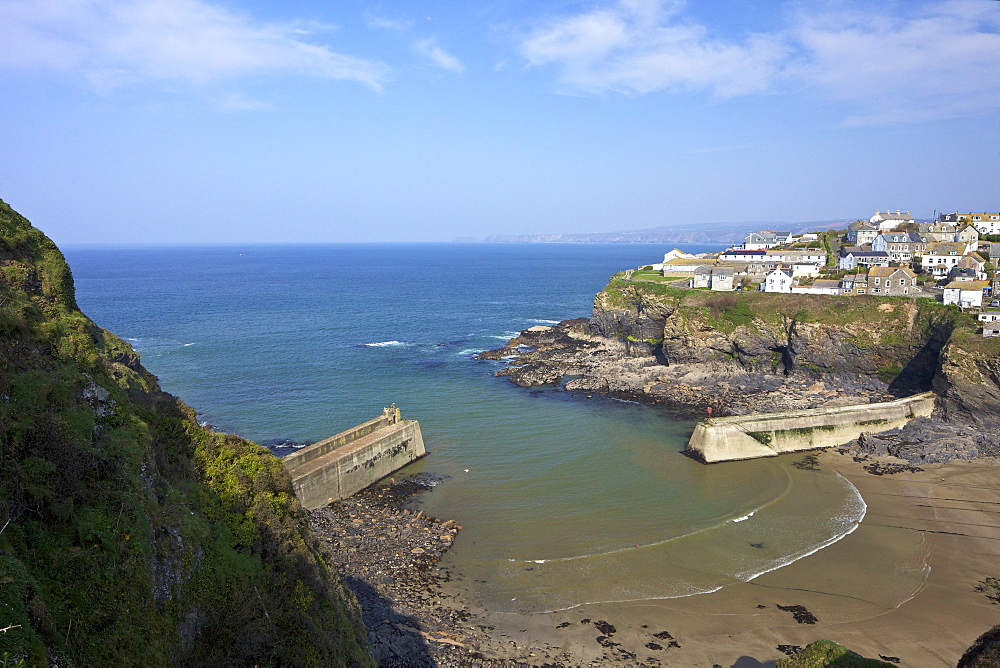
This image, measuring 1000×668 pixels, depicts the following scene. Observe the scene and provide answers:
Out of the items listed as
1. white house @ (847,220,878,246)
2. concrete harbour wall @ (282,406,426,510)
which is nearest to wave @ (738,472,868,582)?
concrete harbour wall @ (282,406,426,510)

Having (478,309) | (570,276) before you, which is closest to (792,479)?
(478,309)

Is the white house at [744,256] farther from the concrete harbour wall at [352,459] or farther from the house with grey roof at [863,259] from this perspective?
the concrete harbour wall at [352,459]

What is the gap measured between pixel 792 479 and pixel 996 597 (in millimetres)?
11490

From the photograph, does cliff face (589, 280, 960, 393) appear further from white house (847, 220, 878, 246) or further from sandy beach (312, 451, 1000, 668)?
white house (847, 220, 878, 246)

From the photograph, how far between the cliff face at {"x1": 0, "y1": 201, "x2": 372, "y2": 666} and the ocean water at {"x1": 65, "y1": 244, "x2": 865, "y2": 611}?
41.3ft

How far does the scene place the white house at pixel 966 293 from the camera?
49.0m

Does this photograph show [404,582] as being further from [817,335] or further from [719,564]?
[817,335]

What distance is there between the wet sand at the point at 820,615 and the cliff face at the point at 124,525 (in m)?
9.40

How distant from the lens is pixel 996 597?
23281mm

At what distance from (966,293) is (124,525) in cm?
6026

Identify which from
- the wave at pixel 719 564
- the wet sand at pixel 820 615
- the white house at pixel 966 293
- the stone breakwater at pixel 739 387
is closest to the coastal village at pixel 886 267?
the white house at pixel 966 293

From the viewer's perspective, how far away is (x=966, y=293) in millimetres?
49219

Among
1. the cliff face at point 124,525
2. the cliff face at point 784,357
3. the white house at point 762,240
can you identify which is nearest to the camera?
the cliff face at point 124,525

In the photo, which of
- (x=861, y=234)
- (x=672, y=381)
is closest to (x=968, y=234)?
(x=861, y=234)
